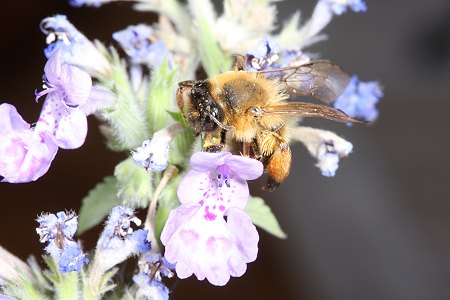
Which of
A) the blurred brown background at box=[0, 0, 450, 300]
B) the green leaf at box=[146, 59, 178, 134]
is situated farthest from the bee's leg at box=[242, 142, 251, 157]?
the blurred brown background at box=[0, 0, 450, 300]

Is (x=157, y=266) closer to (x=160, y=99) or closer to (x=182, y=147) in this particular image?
(x=182, y=147)

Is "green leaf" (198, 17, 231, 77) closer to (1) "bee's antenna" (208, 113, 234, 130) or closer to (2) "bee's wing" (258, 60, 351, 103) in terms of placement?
Result: (2) "bee's wing" (258, 60, 351, 103)

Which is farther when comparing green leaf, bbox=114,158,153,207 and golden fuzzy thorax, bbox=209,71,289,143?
green leaf, bbox=114,158,153,207

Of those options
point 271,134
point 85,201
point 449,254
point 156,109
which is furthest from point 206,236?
point 449,254

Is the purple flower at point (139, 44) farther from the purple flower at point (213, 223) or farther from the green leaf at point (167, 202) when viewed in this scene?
the purple flower at point (213, 223)

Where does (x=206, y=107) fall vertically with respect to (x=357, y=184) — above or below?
above

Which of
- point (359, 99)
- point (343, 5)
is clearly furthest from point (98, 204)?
point (343, 5)
